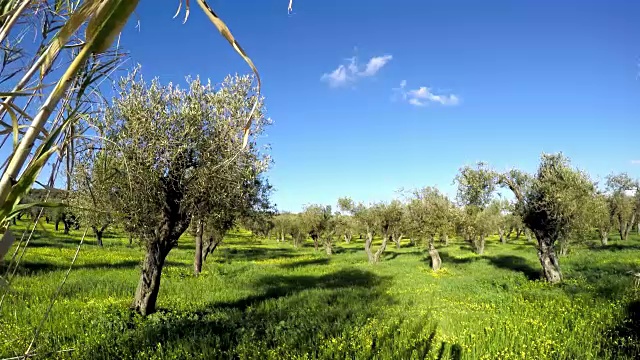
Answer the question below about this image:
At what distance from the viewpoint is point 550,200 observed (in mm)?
24641

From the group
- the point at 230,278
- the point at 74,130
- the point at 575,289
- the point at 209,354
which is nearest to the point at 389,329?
the point at 209,354

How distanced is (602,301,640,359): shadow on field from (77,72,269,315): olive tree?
11.4 metres

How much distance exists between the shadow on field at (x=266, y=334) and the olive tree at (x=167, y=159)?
2202 millimetres

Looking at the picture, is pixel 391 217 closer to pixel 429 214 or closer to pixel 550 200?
pixel 429 214

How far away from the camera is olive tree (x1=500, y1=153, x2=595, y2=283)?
2412 cm

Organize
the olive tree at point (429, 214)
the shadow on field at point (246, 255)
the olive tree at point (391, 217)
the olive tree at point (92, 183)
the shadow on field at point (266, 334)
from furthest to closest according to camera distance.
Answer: the olive tree at point (391, 217) → the shadow on field at point (246, 255) → the olive tree at point (429, 214) → the shadow on field at point (266, 334) → the olive tree at point (92, 183)

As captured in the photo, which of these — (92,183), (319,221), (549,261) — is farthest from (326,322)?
(319,221)

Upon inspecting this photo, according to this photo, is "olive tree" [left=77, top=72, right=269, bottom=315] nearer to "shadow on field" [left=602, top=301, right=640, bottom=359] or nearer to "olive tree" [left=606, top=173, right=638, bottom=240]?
"shadow on field" [left=602, top=301, right=640, bottom=359]

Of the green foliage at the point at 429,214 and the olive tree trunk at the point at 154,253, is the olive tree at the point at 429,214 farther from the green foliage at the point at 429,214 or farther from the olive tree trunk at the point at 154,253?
the olive tree trunk at the point at 154,253

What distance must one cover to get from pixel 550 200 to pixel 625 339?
1587cm

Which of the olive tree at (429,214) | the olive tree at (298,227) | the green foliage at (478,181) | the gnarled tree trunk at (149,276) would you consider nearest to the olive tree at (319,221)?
the olive tree at (298,227)

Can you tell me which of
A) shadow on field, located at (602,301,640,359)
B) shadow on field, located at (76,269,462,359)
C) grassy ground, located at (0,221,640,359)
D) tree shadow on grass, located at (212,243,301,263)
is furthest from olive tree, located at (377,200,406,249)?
shadow on field, located at (602,301,640,359)

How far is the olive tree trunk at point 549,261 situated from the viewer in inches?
922

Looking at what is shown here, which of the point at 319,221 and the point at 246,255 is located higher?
the point at 319,221
